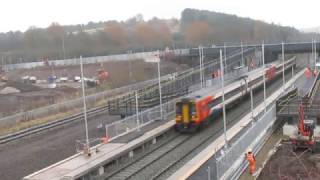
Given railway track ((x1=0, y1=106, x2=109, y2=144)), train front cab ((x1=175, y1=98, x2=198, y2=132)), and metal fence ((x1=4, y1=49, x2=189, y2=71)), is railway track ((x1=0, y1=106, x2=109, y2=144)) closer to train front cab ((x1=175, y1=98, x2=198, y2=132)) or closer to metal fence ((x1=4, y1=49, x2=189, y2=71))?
train front cab ((x1=175, y1=98, x2=198, y2=132))

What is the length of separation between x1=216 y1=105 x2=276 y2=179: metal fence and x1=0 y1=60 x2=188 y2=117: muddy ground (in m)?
27.9

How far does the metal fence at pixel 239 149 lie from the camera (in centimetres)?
2075

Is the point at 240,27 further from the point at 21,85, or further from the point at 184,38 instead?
the point at 21,85

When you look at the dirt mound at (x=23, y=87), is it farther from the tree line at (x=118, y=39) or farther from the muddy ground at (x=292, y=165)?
the muddy ground at (x=292, y=165)

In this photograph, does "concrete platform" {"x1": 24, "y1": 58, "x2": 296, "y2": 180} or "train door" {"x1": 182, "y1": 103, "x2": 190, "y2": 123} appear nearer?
"concrete platform" {"x1": 24, "y1": 58, "x2": 296, "y2": 180}

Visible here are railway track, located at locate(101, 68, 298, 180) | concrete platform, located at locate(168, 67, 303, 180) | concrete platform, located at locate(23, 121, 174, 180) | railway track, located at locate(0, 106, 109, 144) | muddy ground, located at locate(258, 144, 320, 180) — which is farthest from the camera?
railway track, located at locate(0, 106, 109, 144)

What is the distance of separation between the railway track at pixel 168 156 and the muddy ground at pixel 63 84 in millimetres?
22682

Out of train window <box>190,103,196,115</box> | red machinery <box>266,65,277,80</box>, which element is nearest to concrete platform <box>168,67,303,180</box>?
train window <box>190,103,196,115</box>

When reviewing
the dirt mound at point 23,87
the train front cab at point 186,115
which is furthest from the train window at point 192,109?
the dirt mound at point 23,87

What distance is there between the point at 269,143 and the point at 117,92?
1366 inches

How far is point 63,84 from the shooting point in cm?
7575

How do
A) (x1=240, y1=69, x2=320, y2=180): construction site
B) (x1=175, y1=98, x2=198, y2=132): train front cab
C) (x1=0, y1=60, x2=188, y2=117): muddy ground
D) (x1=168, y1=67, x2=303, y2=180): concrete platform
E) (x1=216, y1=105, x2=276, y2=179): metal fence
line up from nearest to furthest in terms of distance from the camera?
(x1=216, y1=105, x2=276, y2=179): metal fence → (x1=240, y1=69, x2=320, y2=180): construction site → (x1=168, y1=67, x2=303, y2=180): concrete platform → (x1=175, y1=98, x2=198, y2=132): train front cab → (x1=0, y1=60, x2=188, y2=117): muddy ground

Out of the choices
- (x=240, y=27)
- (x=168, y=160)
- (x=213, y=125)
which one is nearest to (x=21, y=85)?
(x=213, y=125)

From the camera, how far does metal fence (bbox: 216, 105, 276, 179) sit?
20.8 metres
